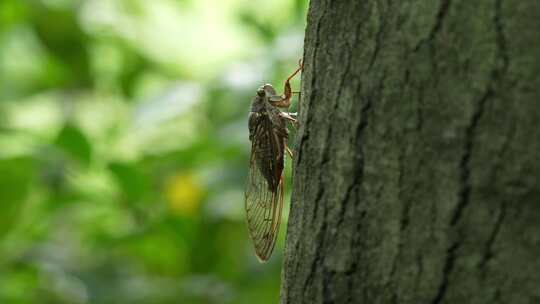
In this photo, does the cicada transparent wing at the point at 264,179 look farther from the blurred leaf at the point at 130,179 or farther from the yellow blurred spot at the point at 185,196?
the yellow blurred spot at the point at 185,196

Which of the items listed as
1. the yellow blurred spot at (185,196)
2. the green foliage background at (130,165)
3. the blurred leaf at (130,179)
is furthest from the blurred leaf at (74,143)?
the yellow blurred spot at (185,196)

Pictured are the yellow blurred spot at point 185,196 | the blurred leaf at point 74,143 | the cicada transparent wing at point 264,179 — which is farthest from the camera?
the yellow blurred spot at point 185,196

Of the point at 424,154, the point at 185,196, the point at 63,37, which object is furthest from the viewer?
the point at 63,37

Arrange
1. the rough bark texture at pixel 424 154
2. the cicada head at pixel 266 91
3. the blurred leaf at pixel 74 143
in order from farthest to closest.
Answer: the blurred leaf at pixel 74 143 → the cicada head at pixel 266 91 → the rough bark texture at pixel 424 154

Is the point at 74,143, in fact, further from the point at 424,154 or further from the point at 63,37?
the point at 424,154

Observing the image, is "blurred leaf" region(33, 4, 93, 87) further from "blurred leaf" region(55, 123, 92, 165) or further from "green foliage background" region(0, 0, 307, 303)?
"blurred leaf" region(55, 123, 92, 165)

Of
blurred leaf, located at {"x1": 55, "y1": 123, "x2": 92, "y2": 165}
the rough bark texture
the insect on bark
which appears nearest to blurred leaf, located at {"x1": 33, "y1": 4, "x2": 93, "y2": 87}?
blurred leaf, located at {"x1": 55, "y1": 123, "x2": 92, "y2": 165}

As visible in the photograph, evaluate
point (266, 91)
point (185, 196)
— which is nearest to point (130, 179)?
point (185, 196)
